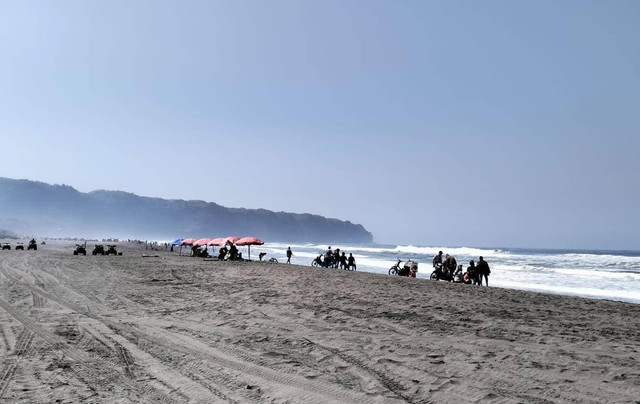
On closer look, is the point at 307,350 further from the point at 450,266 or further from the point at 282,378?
the point at 450,266

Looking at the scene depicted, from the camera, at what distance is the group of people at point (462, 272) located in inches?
822

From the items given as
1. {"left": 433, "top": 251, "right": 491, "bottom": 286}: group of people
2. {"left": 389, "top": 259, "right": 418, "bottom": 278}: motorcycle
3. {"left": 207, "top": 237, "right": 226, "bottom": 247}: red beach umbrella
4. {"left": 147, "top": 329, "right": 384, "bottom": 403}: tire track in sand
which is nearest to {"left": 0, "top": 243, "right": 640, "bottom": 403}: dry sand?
{"left": 147, "top": 329, "right": 384, "bottom": 403}: tire track in sand

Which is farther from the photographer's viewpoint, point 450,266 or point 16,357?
point 450,266

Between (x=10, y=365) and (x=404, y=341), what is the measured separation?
6238 millimetres

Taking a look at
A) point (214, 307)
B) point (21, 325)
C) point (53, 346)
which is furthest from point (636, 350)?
point (21, 325)

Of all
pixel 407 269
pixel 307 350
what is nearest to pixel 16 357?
pixel 307 350

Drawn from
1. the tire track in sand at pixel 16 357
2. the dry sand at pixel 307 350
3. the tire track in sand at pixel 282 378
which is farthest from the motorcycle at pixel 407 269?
the tire track in sand at pixel 16 357

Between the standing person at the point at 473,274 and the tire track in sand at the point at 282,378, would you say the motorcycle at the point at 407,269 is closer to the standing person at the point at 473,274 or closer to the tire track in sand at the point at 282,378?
the standing person at the point at 473,274

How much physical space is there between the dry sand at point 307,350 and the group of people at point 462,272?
7.81 meters

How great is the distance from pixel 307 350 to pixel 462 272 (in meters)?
18.2

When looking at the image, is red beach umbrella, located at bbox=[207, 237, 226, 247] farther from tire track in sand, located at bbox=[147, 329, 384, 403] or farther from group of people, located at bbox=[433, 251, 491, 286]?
tire track in sand, located at bbox=[147, 329, 384, 403]

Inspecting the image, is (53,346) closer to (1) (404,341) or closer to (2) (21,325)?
(2) (21,325)

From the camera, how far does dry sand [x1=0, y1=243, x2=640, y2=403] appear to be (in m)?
5.16

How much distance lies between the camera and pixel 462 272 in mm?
23234
